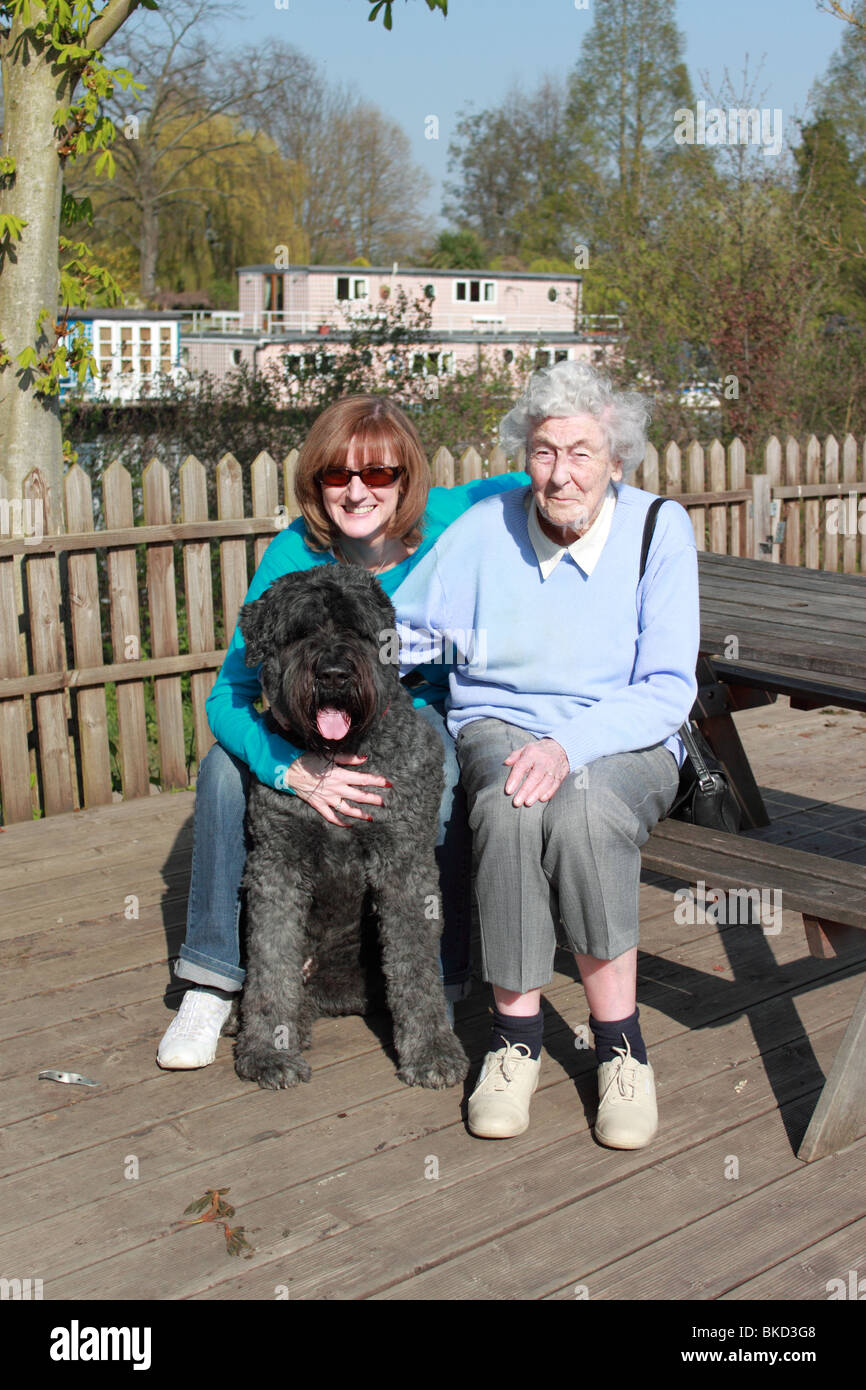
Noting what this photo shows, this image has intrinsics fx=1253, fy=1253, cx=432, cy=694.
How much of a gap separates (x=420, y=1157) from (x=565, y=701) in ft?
3.50

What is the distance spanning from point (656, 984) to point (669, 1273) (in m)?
1.26

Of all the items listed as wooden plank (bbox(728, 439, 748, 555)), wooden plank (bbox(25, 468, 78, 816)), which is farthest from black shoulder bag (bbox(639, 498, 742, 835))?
wooden plank (bbox(728, 439, 748, 555))

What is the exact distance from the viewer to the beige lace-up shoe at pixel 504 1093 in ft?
8.85

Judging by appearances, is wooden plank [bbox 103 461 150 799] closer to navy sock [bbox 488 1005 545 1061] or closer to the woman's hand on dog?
the woman's hand on dog

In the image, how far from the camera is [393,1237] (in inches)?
93.8

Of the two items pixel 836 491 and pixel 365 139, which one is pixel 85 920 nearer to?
pixel 836 491

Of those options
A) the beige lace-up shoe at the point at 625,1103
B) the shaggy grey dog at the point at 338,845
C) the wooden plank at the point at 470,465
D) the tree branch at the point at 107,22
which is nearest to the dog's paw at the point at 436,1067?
the shaggy grey dog at the point at 338,845

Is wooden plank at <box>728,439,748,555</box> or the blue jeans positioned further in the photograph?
wooden plank at <box>728,439,748,555</box>

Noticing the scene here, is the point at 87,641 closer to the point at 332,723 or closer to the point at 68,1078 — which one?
the point at 68,1078

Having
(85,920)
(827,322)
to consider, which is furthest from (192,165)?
(85,920)

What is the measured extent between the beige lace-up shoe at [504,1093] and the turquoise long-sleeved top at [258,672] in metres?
0.78

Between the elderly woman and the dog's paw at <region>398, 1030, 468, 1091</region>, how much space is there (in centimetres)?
14

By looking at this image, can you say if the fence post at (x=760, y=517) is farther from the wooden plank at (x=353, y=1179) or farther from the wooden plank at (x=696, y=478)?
the wooden plank at (x=353, y=1179)

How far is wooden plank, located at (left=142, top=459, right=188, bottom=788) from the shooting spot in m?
5.09
